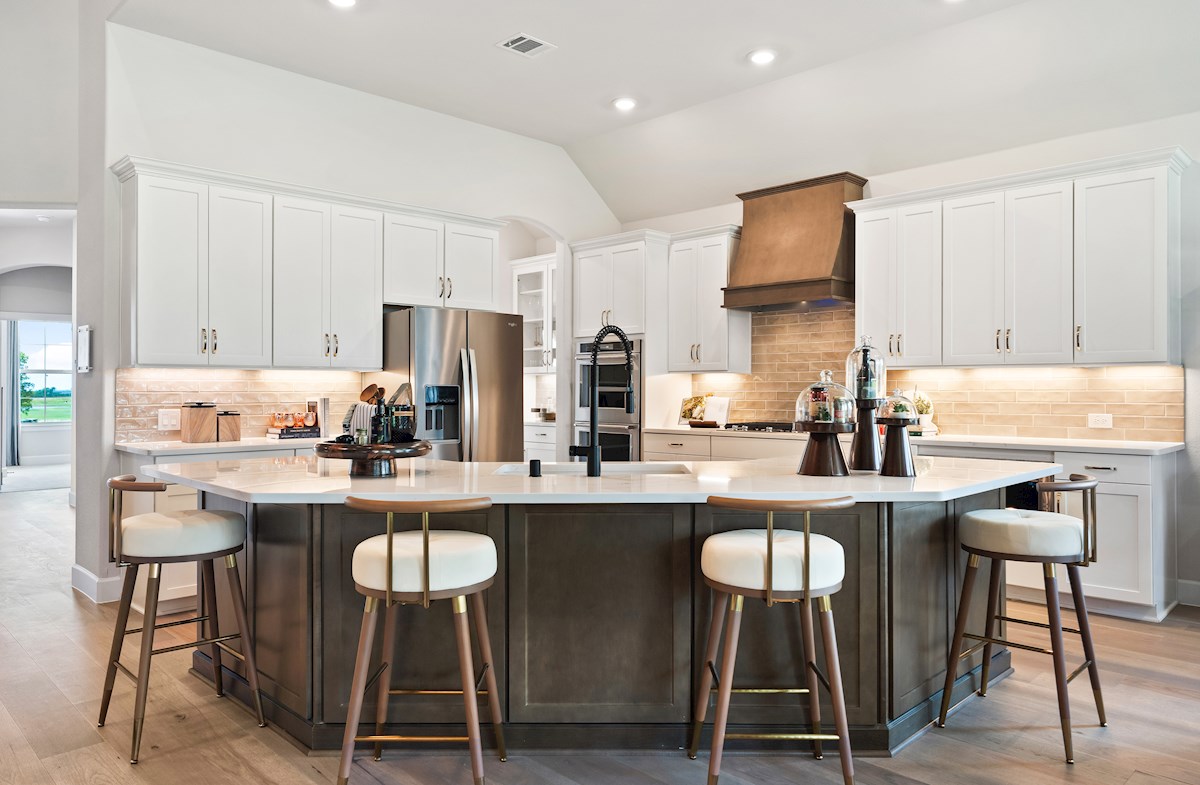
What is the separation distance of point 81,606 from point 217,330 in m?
1.73

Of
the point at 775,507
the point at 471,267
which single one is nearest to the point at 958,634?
the point at 775,507

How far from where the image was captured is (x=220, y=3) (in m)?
4.48

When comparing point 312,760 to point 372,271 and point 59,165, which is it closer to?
point 372,271

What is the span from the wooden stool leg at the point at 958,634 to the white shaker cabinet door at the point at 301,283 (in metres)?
4.02

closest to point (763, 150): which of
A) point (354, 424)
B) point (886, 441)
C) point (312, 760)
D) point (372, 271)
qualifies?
point (372, 271)

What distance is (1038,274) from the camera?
482cm

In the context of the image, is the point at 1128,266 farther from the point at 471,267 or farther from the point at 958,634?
the point at 471,267

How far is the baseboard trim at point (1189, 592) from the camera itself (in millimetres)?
4582

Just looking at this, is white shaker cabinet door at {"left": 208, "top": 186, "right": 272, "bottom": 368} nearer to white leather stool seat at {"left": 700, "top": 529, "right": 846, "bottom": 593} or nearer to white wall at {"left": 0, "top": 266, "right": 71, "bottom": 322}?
white leather stool seat at {"left": 700, "top": 529, "right": 846, "bottom": 593}

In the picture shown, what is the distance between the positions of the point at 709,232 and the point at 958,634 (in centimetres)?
415

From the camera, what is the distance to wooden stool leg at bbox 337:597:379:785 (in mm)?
2387

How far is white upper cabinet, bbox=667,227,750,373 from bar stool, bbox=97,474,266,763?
4198 mm

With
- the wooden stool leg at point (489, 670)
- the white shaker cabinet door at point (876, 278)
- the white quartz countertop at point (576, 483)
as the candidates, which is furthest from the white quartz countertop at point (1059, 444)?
the wooden stool leg at point (489, 670)

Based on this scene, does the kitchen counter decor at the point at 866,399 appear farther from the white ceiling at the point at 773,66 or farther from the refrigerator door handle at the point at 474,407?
the refrigerator door handle at the point at 474,407
